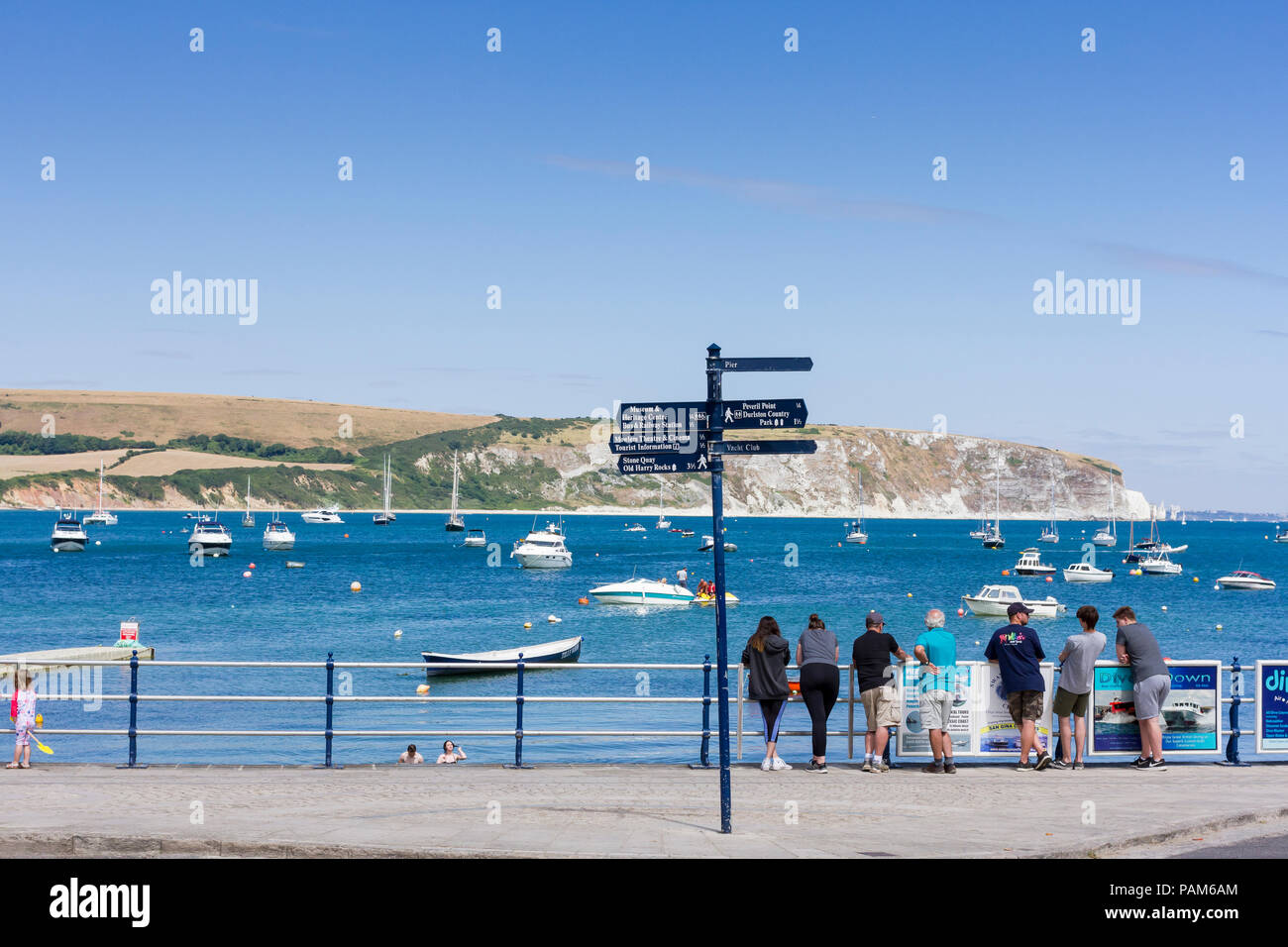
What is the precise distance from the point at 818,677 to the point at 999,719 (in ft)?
8.14

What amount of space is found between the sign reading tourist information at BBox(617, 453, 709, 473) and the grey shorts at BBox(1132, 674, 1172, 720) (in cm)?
727

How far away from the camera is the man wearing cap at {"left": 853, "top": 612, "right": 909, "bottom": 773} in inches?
594

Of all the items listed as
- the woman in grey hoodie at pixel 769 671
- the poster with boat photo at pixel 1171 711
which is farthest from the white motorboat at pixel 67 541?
the poster with boat photo at pixel 1171 711

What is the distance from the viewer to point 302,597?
86688mm

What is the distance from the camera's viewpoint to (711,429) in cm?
1156

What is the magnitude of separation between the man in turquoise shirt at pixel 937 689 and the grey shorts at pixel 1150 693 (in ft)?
7.91

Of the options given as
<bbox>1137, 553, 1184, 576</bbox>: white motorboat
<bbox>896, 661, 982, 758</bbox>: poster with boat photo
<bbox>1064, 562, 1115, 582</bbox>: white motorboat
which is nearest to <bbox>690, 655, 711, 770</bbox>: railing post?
<bbox>896, 661, 982, 758</bbox>: poster with boat photo

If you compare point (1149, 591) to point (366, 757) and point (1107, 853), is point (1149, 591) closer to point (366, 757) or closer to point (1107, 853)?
point (366, 757)

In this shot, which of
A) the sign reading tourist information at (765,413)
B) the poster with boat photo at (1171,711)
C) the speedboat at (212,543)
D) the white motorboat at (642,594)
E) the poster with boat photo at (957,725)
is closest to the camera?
the sign reading tourist information at (765,413)

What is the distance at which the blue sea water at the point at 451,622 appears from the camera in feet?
115

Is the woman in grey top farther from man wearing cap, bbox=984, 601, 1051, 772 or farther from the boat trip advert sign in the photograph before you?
the boat trip advert sign

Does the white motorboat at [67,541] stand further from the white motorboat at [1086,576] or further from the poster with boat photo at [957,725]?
the poster with boat photo at [957,725]

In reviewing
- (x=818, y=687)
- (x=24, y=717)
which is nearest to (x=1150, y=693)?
(x=818, y=687)
